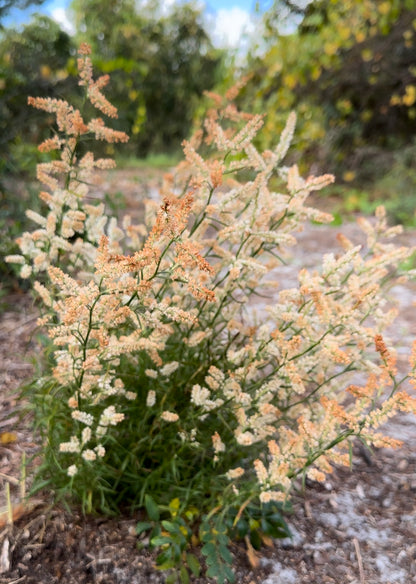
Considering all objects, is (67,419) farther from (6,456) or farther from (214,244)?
(214,244)

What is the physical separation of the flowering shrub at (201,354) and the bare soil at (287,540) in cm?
11

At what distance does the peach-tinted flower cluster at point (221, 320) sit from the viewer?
1308 mm

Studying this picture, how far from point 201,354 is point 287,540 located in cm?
69

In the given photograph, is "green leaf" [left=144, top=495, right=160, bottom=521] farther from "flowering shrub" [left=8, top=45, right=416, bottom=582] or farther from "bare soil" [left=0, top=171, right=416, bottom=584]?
"bare soil" [left=0, top=171, right=416, bottom=584]

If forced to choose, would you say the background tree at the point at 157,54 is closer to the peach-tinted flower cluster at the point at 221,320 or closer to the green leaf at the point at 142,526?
the peach-tinted flower cluster at the point at 221,320

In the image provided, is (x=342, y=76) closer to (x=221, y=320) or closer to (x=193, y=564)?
(x=221, y=320)

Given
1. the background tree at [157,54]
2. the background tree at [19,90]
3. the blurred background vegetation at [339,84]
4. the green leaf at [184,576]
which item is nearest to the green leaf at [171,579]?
the green leaf at [184,576]

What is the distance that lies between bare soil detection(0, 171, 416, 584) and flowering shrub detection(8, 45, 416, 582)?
0.37ft

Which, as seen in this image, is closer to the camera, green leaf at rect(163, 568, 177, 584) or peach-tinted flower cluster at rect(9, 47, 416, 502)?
peach-tinted flower cluster at rect(9, 47, 416, 502)

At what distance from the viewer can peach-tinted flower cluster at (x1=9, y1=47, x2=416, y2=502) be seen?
1.31 metres

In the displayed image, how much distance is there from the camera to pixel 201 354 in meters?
1.96

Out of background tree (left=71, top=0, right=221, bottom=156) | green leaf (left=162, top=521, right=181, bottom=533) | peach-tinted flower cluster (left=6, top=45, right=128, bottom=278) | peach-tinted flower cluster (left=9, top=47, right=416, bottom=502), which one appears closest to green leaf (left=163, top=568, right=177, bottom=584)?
green leaf (left=162, top=521, right=181, bottom=533)

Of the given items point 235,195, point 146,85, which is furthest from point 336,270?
point 146,85

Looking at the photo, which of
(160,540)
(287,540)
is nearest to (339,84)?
(287,540)
